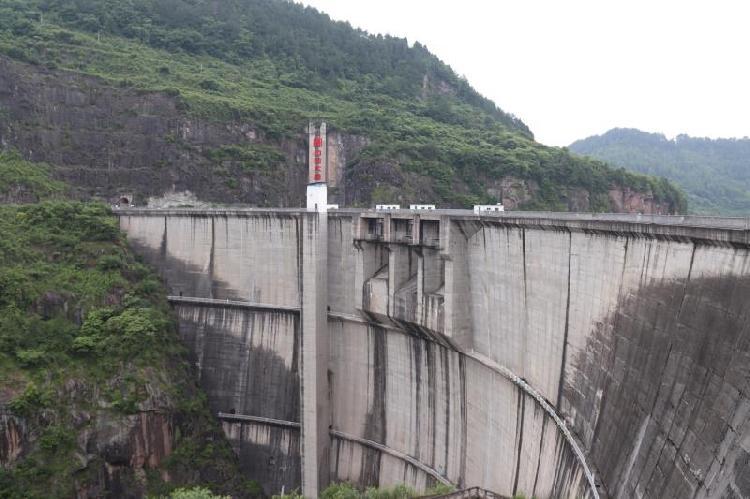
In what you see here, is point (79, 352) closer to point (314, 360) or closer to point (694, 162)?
point (314, 360)

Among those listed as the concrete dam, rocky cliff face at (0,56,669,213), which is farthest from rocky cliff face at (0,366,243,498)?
rocky cliff face at (0,56,669,213)

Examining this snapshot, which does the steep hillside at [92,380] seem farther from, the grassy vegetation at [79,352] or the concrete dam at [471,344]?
the concrete dam at [471,344]

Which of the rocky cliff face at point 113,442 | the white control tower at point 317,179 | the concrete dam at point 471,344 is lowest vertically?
the rocky cliff face at point 113,442

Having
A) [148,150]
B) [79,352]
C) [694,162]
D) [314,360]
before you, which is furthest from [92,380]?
[694,162]

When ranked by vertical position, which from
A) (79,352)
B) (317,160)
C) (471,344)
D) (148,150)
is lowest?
(79,352)

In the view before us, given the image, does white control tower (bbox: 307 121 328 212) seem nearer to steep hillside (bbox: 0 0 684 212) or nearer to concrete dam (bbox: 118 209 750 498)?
concrete dam (bbox: 118 209 750 498)

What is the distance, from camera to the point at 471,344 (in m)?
19.5

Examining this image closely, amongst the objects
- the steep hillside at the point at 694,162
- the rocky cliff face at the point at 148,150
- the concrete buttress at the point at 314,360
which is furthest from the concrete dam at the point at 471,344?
the steep hillside at the point at 694,162

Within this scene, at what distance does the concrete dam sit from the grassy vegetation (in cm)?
167

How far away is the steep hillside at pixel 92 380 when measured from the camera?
20.8 meters

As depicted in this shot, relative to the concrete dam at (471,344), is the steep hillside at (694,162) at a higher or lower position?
higher

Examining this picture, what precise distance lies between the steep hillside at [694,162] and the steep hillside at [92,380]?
8031 cm

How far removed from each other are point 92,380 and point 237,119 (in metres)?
26.3

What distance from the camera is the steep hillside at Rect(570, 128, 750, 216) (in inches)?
4087
